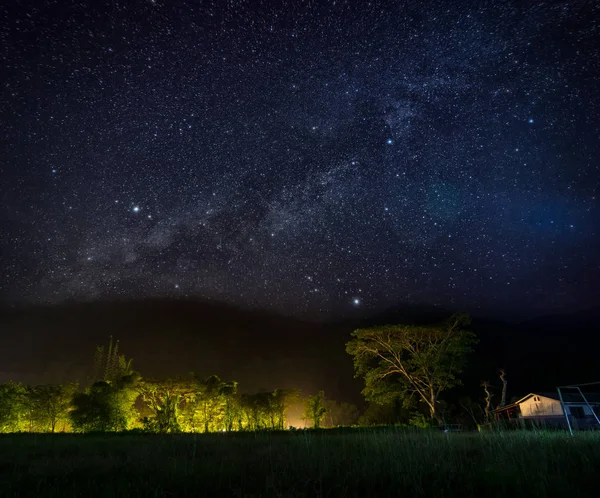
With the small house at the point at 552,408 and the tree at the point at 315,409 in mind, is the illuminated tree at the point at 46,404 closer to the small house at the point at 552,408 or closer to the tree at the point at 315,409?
the tree at the point at 315,409

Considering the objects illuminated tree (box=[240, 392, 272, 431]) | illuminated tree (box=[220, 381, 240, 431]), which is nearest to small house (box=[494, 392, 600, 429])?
illuminated tree (box=[240, 392, 272, 431])

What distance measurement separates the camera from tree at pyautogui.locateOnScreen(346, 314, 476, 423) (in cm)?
3516

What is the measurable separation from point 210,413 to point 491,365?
192 ft

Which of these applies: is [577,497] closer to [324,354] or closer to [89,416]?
[89,416]

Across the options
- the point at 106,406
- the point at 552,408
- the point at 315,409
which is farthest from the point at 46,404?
the point at 552,408

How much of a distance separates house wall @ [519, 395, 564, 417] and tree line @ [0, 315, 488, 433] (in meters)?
11.6

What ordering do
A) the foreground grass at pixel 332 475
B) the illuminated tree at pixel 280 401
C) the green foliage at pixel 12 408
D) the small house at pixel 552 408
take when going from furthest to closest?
1. the illuminated tree at pixel 280 401
2. the small house at pixel 552 408
3. the green foliage at pixel 12 408
4. the foreground grass at pixel 332 475

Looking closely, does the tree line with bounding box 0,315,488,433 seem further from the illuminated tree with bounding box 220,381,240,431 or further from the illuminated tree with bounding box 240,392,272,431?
the illuminated tree with bounding box 240,392,272,431

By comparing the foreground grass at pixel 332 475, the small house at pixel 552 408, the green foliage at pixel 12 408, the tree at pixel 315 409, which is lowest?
the small house at pixel 552 408

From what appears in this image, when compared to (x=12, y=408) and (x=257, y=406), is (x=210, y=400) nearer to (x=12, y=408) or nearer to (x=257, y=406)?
(x=257, y=406)

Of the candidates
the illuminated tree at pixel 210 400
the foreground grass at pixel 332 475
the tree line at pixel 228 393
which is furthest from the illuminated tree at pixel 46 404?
the foreground grass at pixel 332 475

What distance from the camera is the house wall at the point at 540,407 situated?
42188mm

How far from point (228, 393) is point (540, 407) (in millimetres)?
35358

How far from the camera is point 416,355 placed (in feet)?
117
